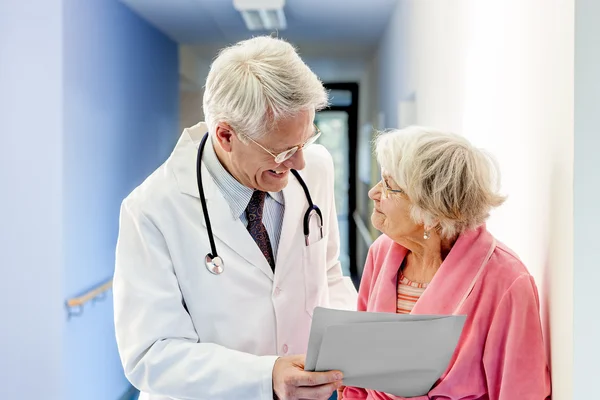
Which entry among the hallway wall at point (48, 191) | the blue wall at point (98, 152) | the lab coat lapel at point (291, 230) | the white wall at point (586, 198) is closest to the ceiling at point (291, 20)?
the blue wall at point (98, 152)

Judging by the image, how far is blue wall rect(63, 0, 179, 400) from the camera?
11.9 ft

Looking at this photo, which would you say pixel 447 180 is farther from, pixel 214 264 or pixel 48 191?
pixel 48 191

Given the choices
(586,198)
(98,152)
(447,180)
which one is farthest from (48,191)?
(586,198)

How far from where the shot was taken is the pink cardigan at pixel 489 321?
1298 mm

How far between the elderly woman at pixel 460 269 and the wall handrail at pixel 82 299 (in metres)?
2.42

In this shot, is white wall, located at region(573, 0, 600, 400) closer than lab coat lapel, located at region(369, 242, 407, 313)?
Yes

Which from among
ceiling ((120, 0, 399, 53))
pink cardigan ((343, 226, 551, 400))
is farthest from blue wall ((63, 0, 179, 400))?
pink cardigan ((343, 226, 551, 400))

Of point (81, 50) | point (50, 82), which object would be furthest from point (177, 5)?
point (50, 82)

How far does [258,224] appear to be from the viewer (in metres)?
1.70

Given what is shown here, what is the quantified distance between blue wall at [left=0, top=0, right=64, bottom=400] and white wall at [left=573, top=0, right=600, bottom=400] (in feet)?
9.40

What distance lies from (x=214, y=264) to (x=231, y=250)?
63mm

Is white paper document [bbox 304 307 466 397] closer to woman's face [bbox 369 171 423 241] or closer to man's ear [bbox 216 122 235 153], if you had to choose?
woman's face [bbox 369 171 423 241]

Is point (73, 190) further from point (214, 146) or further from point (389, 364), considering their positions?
point (389, 364)

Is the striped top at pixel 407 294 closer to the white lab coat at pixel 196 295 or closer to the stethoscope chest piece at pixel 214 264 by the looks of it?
the white lab coat at pixel 196 295
